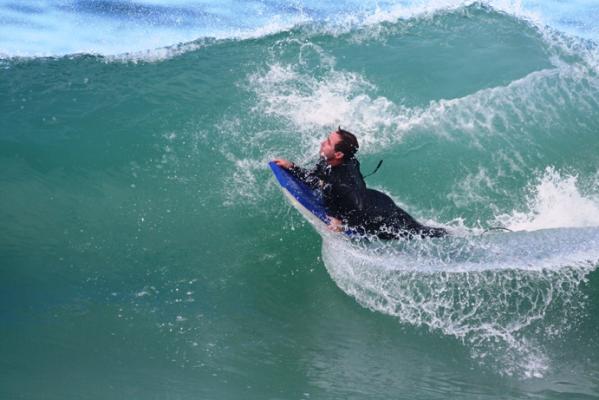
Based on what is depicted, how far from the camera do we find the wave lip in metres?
9.73

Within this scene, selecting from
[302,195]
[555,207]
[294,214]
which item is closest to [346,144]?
[302,195]

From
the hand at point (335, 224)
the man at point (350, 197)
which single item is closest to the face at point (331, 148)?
the man at point (350, 197)

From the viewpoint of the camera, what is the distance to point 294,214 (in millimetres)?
6621

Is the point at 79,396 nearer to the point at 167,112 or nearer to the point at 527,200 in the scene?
the point at 167,112

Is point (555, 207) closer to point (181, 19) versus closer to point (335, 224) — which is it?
point (335, 224)

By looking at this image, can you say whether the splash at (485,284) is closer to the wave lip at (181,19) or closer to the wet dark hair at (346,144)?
the wet dark hair at (346,144)

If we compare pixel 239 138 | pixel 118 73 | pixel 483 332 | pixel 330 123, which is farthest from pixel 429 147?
pixel 118 73

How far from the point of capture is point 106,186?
6.80 metres

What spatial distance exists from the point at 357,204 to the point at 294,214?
110 centimetres

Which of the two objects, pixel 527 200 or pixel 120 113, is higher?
pixel 120 113

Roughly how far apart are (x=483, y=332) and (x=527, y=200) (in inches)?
76.8

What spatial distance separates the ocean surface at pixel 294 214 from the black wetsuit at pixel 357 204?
16 centimetres

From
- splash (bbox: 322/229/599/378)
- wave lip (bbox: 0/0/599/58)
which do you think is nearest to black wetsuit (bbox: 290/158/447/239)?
splash (bbox: 322/229/599/378)

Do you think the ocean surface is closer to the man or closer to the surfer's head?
the man
